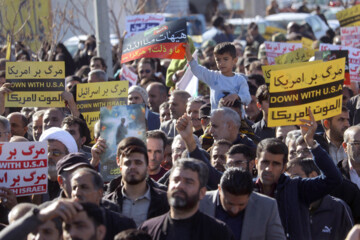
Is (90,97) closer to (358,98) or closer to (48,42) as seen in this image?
(358,98)

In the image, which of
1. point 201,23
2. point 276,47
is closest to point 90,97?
point 276,47

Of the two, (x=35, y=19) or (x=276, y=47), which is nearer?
(x=276, y=47)

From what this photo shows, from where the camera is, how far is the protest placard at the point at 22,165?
25.2 feet

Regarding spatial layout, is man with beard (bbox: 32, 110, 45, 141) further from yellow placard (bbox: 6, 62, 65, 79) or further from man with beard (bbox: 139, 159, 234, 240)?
man with beard (bbox: 139, 159, 234, 240)

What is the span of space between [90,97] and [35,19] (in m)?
8.26

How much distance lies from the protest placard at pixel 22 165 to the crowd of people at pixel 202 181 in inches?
8.0

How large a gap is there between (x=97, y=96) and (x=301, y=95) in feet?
10.3

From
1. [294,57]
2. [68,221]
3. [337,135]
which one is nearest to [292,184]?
[68,221]

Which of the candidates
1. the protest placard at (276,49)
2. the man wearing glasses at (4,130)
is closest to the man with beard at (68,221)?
the man wearing glasses at (4,130)

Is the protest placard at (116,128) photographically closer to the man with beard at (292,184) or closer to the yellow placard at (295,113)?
the yellow placard at (295,113)

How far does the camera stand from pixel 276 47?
551 inches

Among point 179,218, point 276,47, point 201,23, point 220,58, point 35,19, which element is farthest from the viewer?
Answer: point 201,23

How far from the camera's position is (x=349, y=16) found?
15.0m

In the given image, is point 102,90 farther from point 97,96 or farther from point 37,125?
point 37,125
